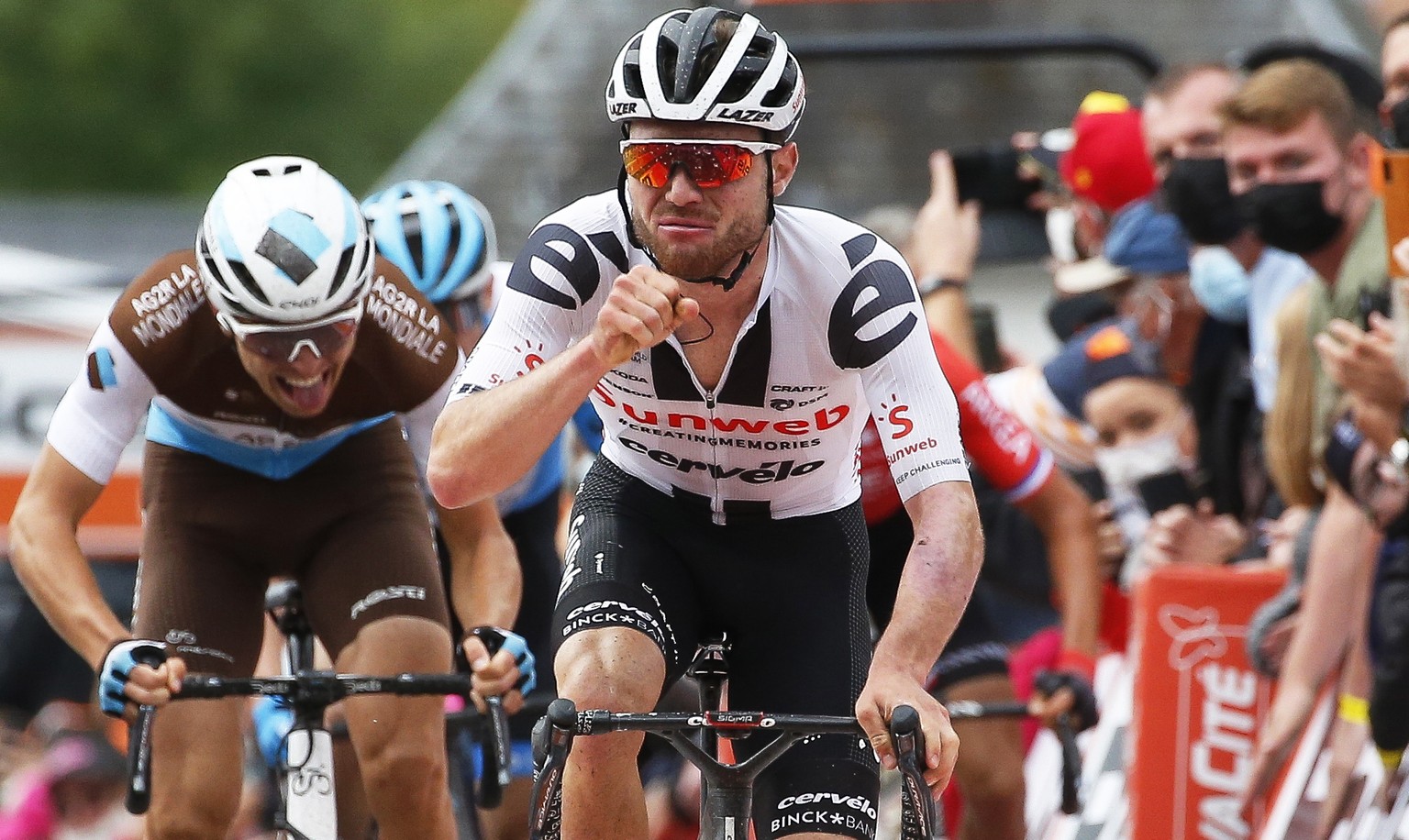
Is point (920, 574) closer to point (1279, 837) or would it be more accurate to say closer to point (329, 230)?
point (329, 230)

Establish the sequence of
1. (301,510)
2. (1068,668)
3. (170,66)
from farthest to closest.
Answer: (170,66)
(1068,668)
(301,510)

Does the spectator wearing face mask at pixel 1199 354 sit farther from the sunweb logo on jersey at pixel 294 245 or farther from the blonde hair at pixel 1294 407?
the sunweb logo on jersey at pixel 294 245

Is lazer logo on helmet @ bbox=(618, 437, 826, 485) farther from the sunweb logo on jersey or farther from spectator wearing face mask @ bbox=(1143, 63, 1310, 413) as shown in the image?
spectator wearing face mask @ bbox=(1143, 63, 1310, 413)

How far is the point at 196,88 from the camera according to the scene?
175ft

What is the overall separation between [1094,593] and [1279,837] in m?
1.09

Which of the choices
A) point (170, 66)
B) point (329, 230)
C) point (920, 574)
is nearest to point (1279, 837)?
point (920, 574)

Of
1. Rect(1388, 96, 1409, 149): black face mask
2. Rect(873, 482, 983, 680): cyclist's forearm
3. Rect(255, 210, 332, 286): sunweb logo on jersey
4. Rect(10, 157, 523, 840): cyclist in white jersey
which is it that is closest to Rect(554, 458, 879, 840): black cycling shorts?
Rect(873, 482, 983, 680): cyclist's forearm

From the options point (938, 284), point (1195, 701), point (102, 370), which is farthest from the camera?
point (938, 284)

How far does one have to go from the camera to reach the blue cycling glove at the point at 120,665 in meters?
5.79

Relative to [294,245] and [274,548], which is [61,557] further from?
[294,245]

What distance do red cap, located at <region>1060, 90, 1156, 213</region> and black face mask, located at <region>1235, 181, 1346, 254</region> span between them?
2010 millimetres

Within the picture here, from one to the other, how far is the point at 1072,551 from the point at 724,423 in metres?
2.86

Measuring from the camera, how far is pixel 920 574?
4.89 meters

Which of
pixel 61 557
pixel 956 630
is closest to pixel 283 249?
pixel 61 557
